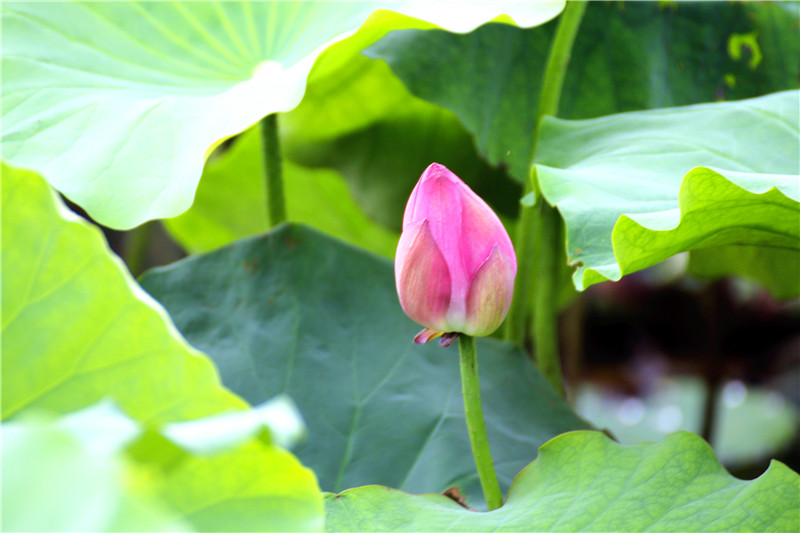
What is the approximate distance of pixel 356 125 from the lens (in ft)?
2.63

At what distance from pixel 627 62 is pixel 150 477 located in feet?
2.28

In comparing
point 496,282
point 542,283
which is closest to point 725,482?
point 496,282

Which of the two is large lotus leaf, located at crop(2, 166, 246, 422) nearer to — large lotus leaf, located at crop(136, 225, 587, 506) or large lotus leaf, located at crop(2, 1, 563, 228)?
large lotus leaf, located at crop(2, 1, 563, 228)

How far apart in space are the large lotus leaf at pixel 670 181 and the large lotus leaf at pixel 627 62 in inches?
5.0

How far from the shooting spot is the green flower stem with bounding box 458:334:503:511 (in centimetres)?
38

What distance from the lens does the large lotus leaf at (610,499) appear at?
37cm

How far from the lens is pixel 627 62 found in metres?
0.76

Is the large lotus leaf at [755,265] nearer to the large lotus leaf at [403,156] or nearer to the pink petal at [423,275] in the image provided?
the large lotus leaf at [403,156]

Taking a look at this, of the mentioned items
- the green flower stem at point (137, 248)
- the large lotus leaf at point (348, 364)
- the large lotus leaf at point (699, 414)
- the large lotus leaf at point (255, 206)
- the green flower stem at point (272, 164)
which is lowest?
the large lotus leaf at point (699, 414)

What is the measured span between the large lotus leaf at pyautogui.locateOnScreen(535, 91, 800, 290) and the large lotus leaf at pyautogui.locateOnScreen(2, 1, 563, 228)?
12 centimetres

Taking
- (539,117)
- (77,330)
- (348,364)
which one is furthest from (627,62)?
(77,330)

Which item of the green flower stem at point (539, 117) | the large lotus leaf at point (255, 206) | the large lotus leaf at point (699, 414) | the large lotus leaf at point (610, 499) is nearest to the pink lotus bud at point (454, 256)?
the large lotus leaf at point (610, 499)

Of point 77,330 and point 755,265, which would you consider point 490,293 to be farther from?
point 755,265

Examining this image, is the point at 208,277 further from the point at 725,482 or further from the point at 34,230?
the point at 725,482
